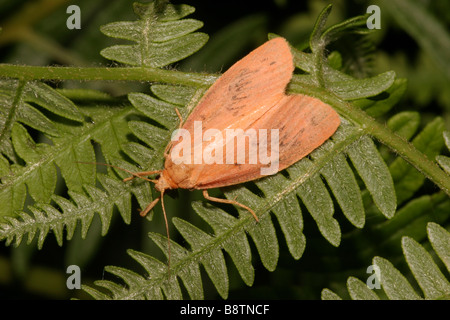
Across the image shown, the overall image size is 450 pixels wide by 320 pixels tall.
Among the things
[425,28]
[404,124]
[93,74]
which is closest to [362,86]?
[404,124]

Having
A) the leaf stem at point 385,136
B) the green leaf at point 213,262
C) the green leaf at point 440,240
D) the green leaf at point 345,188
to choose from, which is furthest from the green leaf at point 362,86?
the green leaf at point 213,262

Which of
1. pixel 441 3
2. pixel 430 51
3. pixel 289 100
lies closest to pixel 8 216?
pixel 289 100

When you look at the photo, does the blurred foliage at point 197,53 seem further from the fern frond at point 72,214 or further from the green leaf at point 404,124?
the fern frond at point 72,214

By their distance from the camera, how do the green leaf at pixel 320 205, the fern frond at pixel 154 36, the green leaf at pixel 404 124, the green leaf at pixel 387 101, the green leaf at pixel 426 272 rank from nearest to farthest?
the green leaf at pixel 426 272, the green leaf at pixel 320 205, the fern frond at pixel 154 36, the green leaf at pixel 387 101, the green leaf at pixel 404 124

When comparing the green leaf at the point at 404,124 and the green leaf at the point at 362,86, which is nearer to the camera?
the green leaf at the point at 362,86

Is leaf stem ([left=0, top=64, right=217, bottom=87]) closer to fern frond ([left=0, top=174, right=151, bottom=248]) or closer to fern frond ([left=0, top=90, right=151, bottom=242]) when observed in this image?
fern frond ([left=0, top=90, right=151, bottom=242])

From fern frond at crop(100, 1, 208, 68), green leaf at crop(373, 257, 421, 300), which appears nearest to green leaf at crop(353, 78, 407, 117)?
green leaf at crop(373, 257, 421, 300)

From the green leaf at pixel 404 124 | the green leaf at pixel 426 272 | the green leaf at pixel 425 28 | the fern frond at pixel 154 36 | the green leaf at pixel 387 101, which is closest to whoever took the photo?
the green leaf at pixel 426 272
